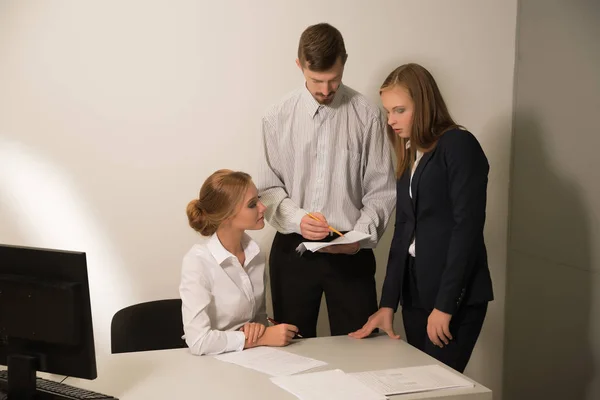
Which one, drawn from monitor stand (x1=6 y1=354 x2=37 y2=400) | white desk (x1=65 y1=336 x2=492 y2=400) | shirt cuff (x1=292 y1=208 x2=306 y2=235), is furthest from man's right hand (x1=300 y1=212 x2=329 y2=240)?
monitor stand (x1=6 y1=354 x2=37 y2=400)

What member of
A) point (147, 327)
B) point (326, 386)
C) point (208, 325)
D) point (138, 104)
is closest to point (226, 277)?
point (208, 325)

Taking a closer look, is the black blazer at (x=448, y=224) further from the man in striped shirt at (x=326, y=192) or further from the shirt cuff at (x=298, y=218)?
the shirt cuff at (x=298, y=218)

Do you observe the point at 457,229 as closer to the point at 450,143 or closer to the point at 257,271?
the point at 450,143

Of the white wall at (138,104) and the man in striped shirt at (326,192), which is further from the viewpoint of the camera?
the white wall at (138,104)

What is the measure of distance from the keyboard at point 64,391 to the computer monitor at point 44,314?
0.24 feet

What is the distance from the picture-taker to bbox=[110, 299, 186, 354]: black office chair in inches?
106

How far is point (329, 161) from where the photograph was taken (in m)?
2.82

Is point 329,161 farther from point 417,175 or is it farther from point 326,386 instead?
point 326,386

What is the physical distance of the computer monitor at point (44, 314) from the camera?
1722 mm

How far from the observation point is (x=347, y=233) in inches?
104

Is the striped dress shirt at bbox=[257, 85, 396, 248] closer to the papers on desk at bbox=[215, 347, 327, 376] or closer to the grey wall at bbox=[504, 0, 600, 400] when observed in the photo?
the papers on desk at bbox=[215, 347, 327, 376]


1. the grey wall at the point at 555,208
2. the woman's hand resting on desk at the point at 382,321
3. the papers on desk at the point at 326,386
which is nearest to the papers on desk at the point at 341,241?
the woman's hand resting on desk at the point at 382,321

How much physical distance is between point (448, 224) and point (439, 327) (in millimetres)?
350

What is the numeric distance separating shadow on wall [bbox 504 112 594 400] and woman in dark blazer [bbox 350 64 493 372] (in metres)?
0.90
